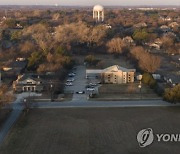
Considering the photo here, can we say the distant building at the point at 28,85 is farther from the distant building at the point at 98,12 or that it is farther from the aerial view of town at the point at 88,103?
the distant building at the point at 98,12

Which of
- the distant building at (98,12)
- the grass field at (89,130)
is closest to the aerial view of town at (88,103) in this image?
the grass field at (89,130)

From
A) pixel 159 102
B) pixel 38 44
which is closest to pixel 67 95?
pixel 159 102

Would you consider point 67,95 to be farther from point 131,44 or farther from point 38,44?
point 131,44

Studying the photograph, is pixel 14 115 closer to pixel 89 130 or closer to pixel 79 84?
pixel 89 130

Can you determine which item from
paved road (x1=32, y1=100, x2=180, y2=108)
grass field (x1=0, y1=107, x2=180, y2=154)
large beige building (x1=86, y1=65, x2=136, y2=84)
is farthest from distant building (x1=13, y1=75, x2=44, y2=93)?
large beige building (x1=86, y1=65, x2=136, y2=84)

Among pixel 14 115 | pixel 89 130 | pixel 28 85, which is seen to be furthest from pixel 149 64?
pixel 14 115

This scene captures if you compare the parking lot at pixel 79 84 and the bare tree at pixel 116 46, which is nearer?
the parking lot at pixel 79 84

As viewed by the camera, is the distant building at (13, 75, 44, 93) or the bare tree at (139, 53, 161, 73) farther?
the bare tree at (139, 53, 161, 73)

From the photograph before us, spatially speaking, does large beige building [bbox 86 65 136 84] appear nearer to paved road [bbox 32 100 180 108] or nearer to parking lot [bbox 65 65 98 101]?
parking lot [bbox 65 65 98 101]
